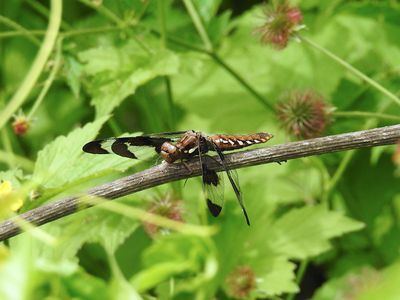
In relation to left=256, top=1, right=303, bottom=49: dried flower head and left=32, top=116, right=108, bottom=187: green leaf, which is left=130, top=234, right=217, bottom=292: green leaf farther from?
left=256, top=1, right=303, bottom=49: dried flower head

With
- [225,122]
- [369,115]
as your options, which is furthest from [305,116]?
[225,122]

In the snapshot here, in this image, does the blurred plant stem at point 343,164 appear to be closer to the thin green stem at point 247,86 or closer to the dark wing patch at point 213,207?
Answer: the thin green stem at point 247,86

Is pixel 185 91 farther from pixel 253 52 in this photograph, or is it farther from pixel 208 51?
pixel 208 51

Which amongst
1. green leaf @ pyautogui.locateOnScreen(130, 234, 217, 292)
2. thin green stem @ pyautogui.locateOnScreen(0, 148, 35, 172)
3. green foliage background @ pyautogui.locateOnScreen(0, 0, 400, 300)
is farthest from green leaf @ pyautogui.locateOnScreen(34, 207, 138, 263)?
green leaf @ pyautogui.locateOnScreen(130, 234, 217, 292)

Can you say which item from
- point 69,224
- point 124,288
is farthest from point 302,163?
point 124,288

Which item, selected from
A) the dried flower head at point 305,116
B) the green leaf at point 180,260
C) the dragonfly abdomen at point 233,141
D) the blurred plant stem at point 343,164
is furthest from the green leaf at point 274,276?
the green leaf at point 180,260

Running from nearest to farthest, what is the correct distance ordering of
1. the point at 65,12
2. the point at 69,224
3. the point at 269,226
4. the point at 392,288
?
the point at 392,288 < the point at 69,224 < the point at 269,226 < the point at 65,12
